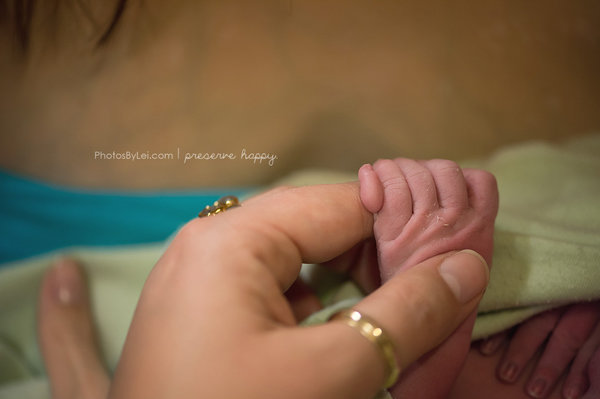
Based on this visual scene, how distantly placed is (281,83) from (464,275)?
0.48m

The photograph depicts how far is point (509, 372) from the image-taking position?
644 millimetres

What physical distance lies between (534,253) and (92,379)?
2.28 ft

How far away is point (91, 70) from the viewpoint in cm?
60

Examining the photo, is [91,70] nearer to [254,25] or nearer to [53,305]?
[254,25]

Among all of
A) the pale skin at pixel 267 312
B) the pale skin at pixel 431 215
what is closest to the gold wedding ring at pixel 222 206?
the pale skin at pixel 267 312

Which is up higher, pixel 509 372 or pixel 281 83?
pixel 281 83

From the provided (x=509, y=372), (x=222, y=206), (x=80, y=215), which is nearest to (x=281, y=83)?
(x=222, y=206)

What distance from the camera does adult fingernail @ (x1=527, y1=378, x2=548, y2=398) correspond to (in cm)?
63

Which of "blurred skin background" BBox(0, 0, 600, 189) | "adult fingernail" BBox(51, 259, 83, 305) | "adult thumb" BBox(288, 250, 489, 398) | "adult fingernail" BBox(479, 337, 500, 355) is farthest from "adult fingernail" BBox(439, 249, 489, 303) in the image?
"adult fingernail" BBox(51, 259, 83, 305)

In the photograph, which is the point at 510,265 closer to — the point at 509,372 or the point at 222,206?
the point at 509,372

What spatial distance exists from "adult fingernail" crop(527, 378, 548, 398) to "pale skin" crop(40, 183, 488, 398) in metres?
0.27

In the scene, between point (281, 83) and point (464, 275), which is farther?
point (281, 83)

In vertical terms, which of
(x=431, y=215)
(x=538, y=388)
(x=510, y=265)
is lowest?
(x=538, y=388)

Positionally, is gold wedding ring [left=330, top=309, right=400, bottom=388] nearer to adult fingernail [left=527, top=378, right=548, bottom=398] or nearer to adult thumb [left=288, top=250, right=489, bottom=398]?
adult thumb [left=288, top=250, right=489, bottom=398]
